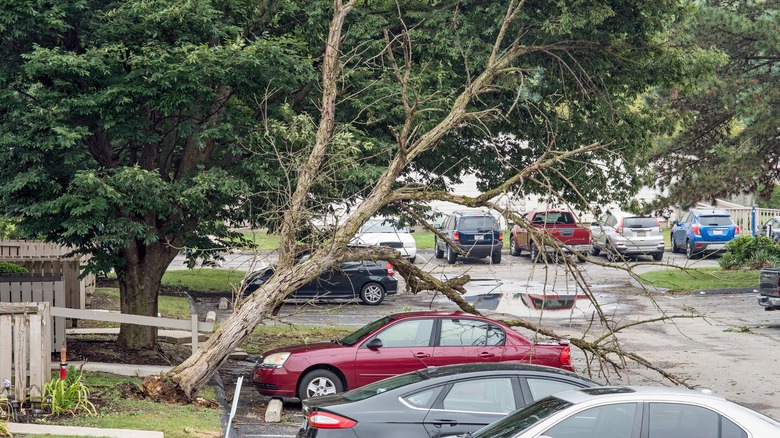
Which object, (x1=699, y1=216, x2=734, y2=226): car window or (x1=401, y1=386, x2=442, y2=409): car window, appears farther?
(x1=699, y1=216, x2=734, y2=226): car window

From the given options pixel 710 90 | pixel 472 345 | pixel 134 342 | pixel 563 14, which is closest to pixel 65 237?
pixel 134 342

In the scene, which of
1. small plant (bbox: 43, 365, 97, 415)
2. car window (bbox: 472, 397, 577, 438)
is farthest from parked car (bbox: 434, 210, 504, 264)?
car window (bbox: 472, 397, 577, 438)

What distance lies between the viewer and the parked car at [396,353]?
42.3 ft

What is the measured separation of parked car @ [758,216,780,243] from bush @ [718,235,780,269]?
489cm

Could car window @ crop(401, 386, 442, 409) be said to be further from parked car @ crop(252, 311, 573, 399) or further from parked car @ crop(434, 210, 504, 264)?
parked car @ crop(434, 210, 504, 264)

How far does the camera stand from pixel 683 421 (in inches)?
275

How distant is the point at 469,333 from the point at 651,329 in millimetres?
9790

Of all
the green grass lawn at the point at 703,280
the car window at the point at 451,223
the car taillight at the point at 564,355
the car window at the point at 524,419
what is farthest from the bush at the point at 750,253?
the car window at the point at 524,419

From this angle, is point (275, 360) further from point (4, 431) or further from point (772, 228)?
Answer: point (772, 228)

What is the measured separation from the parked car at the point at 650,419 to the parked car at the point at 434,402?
1.72 meters

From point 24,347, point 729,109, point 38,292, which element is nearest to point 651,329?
point 729,109

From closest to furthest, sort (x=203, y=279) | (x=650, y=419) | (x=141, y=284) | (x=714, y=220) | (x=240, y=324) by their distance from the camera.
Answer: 1. (x=650, y=419)
2. (x=240, y=324)
3. (x=141, y=284)
4. (x=203, y=279)
5. (x=714, y=220)

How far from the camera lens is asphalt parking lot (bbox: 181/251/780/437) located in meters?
13.6

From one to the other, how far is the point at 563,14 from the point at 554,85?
104 inches
